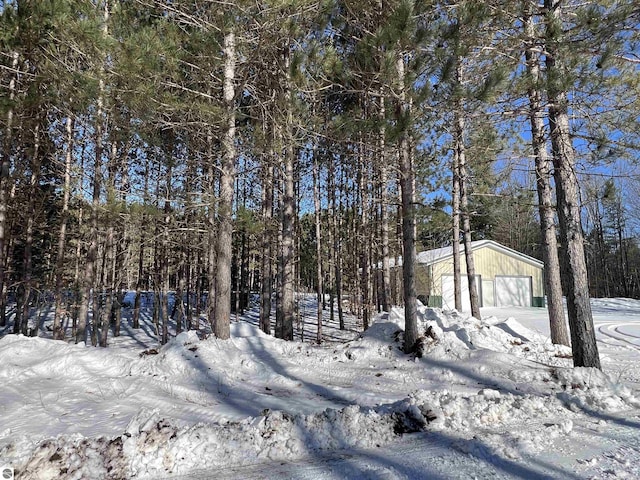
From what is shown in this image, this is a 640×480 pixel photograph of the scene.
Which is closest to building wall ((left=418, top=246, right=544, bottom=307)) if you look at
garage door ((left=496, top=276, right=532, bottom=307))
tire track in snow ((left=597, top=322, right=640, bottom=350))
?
garage door ((left=496, top=276, right=532, bottom=307))

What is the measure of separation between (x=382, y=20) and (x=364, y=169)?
6.68 m

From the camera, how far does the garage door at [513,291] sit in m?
22.8

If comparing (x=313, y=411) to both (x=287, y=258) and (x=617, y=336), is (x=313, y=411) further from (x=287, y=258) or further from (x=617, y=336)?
(x=617, y=336)

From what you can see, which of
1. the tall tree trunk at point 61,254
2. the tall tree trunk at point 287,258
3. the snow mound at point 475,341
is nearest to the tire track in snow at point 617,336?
the snow mound at point 475,341

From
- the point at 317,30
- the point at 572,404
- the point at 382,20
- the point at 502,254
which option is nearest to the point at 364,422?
the point at 572,404

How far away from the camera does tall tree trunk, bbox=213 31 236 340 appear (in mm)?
7246

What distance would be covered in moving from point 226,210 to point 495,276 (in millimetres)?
20463

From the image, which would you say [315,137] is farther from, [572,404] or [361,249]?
[361,249]

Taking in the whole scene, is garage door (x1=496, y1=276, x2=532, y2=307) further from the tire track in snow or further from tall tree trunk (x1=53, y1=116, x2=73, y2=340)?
tall tree trunk (x1=53, y1=116, x2=73, y2=340)

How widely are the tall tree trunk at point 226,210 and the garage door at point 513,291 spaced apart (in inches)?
796

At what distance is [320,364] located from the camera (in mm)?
6859

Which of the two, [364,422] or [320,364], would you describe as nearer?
[364,422]

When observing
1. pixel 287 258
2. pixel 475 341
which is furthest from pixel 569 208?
pixel 287 258

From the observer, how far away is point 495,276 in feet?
74.9
